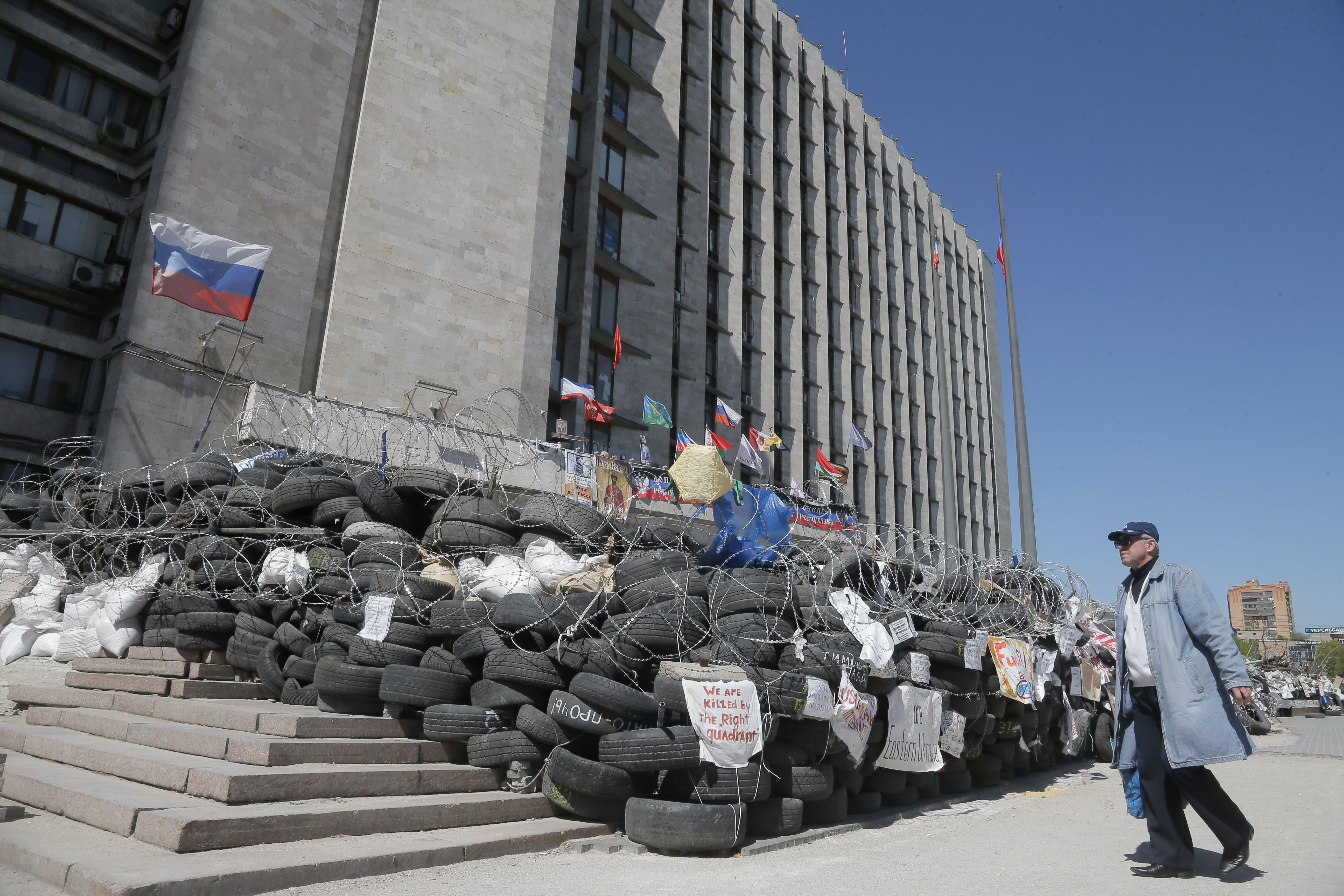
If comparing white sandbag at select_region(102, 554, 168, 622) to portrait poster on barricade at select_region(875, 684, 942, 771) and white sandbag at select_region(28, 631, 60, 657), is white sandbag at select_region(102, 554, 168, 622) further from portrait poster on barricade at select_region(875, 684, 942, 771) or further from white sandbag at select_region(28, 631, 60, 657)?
portrait poster on barricade at select_region(875, 684, 942, 771)

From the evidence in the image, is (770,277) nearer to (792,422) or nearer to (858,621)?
(792,422)

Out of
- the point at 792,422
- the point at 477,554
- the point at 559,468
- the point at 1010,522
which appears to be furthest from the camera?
the point at 1010,522

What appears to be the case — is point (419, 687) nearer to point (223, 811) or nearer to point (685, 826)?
point (223, 811)

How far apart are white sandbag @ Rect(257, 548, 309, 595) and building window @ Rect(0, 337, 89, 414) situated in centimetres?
1702

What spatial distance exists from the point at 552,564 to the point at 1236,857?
19.0 ft

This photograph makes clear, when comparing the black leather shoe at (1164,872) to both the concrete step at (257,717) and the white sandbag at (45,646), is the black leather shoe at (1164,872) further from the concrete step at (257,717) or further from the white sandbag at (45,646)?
the white sandbag at (45,646)

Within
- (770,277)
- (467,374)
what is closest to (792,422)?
(770,277)

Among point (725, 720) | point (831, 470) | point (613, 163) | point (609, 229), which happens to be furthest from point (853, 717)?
point (831, 470)

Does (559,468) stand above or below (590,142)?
below

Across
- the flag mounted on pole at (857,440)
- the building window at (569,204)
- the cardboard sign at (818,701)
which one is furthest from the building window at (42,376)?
the flag mounted on pole at (857,440)

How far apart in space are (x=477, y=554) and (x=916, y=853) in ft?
17.4

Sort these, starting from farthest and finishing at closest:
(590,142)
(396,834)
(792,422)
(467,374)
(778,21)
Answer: (778,21) → (792,422) → (590,142) → (467,374) → (396,834)

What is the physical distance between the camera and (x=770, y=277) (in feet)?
137

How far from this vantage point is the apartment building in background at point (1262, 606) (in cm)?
13500
